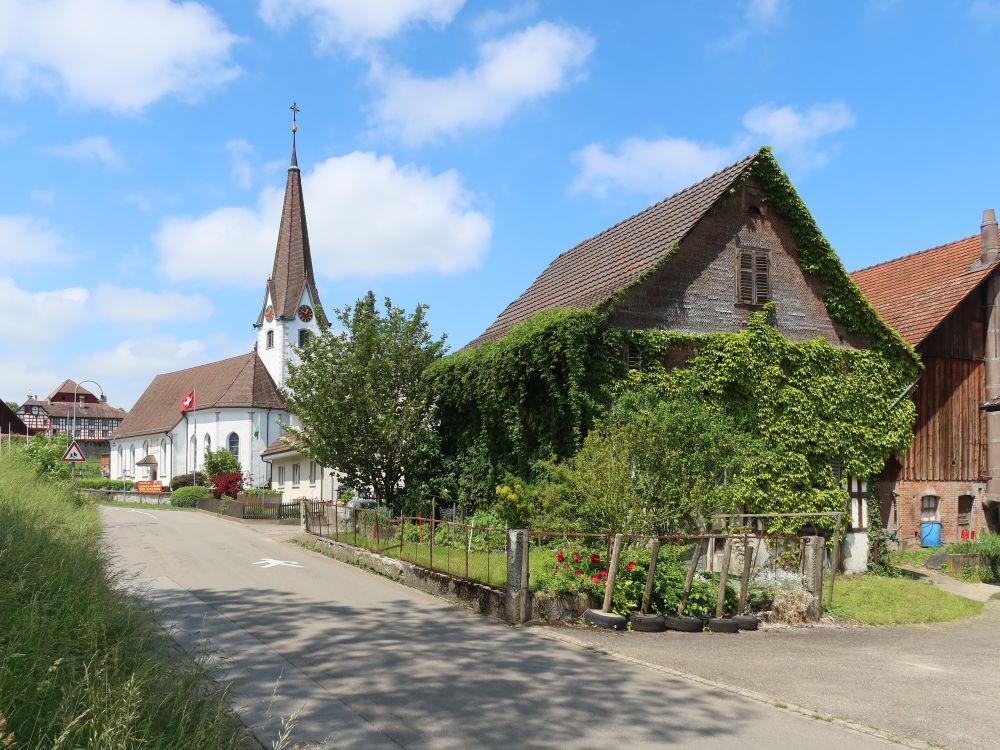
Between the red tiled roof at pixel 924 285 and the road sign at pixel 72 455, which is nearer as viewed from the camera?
the red tiled roof at pixel 924 285

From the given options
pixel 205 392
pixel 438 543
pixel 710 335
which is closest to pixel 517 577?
pixel 438 543

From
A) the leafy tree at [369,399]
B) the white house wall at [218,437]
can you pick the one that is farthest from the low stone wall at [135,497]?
the leafy tree at [369,399]

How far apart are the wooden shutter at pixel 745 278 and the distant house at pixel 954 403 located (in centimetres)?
535

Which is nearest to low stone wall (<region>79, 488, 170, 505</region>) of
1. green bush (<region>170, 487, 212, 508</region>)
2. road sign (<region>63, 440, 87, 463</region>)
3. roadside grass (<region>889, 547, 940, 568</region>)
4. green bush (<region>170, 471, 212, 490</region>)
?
green bush (<region>170, 471, 212, 490</region>)

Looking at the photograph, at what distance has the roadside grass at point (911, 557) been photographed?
71.8 ft

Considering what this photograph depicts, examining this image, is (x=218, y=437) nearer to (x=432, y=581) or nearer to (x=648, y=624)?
(x=432, y=581)

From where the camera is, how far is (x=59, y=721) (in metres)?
4.93

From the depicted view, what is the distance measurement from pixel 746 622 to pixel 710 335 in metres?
8.77

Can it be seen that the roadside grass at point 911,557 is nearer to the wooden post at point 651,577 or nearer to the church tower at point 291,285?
the wooden post at point 651,577

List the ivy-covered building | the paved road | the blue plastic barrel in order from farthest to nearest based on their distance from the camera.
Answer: the blue plastic barrel → the ivy-covered building → the paved road

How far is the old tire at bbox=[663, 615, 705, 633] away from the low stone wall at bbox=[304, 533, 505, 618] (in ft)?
7.74

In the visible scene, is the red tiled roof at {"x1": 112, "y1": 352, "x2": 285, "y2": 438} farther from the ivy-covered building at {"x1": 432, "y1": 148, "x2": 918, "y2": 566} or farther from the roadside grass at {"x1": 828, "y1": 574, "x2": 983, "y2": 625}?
the roadside grass at {"x1": 828, "y1": 574, "x2": 983, "y2": 625}

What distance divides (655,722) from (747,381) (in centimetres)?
1340

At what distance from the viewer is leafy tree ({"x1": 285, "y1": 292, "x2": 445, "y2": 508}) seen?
80.0 ft
